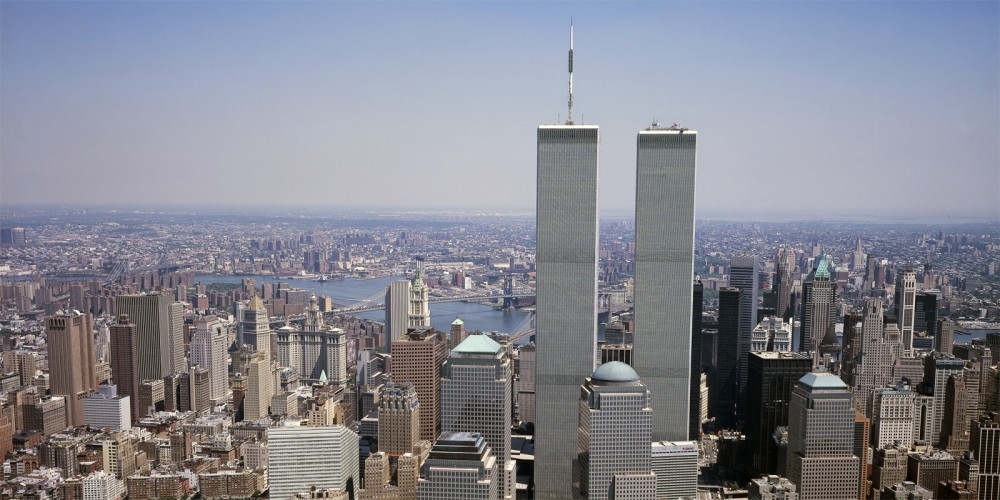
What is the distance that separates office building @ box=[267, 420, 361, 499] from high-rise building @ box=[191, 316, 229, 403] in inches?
322

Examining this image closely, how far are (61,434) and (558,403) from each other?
32.8 ft

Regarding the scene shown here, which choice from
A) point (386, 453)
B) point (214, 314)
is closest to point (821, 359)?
point (386, 453)

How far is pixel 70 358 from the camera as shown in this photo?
17.8 m

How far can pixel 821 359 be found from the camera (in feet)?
55.1

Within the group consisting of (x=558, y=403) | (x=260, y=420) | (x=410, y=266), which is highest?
(x=410, y=266)

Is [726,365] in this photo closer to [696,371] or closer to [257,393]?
[696,371]

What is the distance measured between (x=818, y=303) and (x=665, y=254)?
286 inches

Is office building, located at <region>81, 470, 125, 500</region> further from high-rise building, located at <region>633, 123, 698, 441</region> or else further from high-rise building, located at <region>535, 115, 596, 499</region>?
high-rise building, located at <region>633, 123, 698, 441</region>

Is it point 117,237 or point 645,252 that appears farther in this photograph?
point 117,237

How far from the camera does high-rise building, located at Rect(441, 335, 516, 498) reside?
1306 centimetres

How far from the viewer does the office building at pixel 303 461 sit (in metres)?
12.3

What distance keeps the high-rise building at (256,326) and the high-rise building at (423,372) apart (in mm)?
8729

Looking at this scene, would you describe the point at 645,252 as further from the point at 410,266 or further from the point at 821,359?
the point at 410,266

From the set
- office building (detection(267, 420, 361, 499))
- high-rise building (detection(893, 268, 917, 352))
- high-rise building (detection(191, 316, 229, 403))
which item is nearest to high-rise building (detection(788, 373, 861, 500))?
high-rise building (detection(893, 268, 917, 352))
